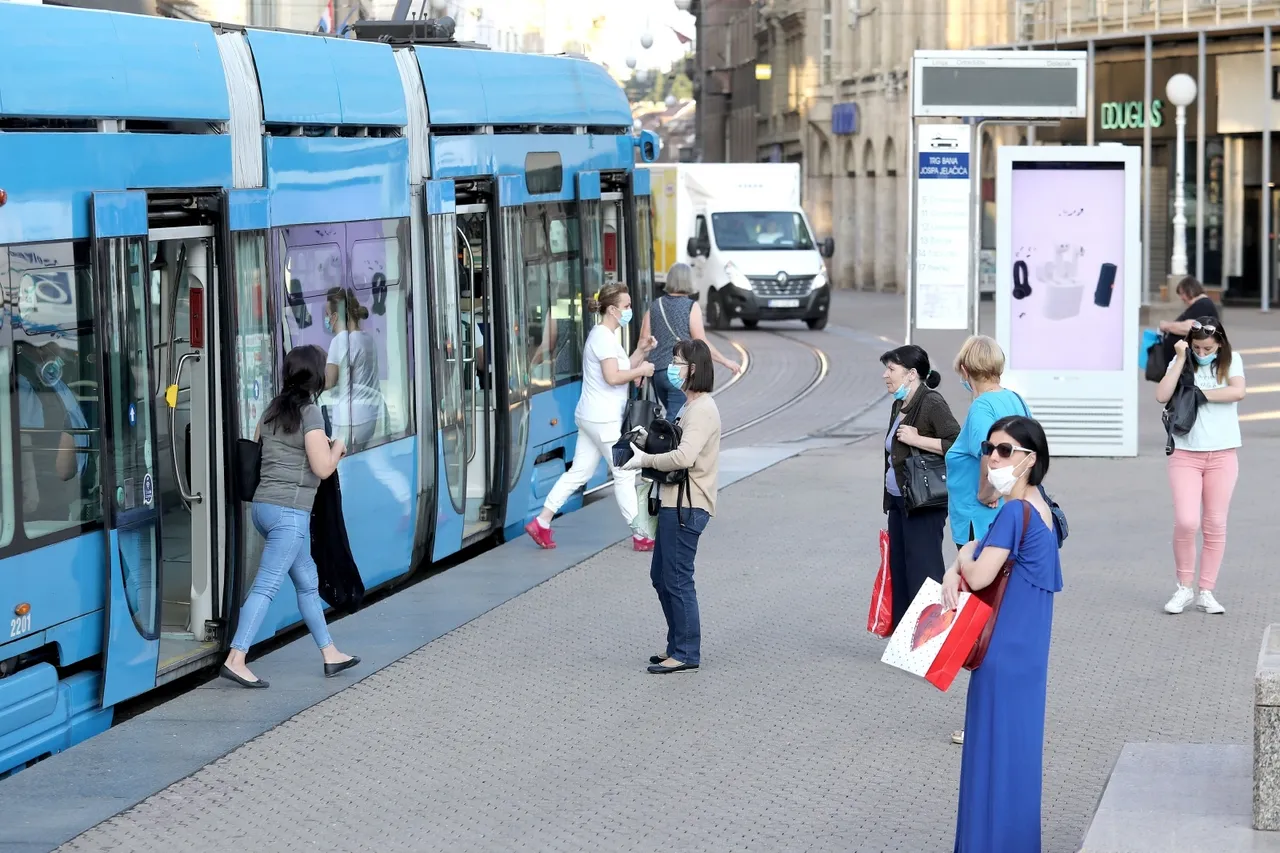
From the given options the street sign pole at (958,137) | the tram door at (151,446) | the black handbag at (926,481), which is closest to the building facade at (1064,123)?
the street sign pole at (958,137)

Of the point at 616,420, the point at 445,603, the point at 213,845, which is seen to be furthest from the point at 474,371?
the point at 213,845

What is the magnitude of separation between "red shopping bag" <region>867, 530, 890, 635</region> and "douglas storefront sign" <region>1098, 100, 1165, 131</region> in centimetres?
3402

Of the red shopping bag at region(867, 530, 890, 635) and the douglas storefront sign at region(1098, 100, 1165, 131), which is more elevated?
the douglas storefront sign at region(1098, 100, 1165, 131)

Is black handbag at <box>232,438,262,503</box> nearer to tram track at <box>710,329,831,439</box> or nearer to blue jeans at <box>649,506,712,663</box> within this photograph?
blue jeans at <box>649,506,712,663</box>

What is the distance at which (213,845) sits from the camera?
21.7ft

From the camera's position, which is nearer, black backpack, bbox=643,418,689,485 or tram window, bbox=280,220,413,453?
black backpack, bbox=643,418,689,485

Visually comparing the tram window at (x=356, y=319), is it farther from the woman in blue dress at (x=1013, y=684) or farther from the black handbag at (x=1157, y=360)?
the black handbag at (x=1157, y=360)

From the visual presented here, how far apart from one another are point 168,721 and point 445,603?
282cm

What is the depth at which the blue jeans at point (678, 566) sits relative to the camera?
9.07 m

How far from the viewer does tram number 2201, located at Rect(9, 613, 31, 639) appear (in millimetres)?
7166

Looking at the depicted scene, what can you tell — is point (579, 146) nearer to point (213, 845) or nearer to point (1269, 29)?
point (213, 845)

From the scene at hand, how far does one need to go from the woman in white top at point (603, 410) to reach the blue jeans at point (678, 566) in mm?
3239

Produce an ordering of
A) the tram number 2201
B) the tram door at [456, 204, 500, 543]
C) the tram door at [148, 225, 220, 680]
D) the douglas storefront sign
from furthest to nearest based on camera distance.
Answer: the douglas storefront sign → the tram door at [456, 204, 500, 543] → the tram door at [148, 225, 220, 680] → the tram number 2201

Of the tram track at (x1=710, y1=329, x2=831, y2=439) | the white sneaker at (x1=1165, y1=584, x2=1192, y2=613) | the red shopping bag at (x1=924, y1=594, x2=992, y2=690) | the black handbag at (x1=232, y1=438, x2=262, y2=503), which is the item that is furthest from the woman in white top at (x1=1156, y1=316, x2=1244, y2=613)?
the tram track at (x1=710, y1=329, x2=831, y2=439)
